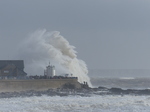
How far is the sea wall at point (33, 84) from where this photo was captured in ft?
177

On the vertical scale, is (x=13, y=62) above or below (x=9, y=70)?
above

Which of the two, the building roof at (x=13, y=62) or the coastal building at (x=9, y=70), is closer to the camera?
the coastal building at (x=9, y=70)

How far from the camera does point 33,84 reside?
2199 inches

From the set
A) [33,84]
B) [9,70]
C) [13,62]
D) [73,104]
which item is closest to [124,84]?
[13,62]

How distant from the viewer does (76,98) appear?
44625 millimetres

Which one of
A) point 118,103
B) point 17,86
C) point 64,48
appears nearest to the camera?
point 118,103

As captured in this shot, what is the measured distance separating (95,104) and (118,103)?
6.36 ft

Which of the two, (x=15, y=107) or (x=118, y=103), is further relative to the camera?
(x=118, y=103)

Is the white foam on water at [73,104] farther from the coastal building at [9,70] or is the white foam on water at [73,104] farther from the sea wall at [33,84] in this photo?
the coastal building at [9,70]

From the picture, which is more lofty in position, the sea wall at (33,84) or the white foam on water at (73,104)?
the sea wall at (33,84)

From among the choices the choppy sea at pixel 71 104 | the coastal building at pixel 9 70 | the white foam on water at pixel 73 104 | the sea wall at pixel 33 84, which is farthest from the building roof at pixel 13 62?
the white foam on water at pixel 73 104

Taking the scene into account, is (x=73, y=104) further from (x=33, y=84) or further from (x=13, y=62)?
(x=13, y=62)

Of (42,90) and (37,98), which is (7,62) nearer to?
(42,90)

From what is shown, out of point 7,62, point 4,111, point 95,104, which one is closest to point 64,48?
point 7,62
